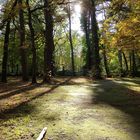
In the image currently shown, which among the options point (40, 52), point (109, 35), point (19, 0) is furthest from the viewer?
point (40, 52)

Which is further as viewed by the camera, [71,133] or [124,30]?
[124,30]

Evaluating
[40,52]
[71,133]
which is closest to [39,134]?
[71,133]

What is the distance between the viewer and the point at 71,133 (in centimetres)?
786

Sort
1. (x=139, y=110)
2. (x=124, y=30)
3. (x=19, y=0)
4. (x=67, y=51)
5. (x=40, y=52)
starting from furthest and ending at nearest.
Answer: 1. (x=67, y=51)
2. (x=40, y=52)
3. (x=19, y=0)
4. (x=124, y=30)
5. (x=139, y=110)

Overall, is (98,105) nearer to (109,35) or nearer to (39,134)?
(39,134)

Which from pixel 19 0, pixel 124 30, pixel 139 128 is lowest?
pixel 139 128

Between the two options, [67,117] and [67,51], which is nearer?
[67,117]

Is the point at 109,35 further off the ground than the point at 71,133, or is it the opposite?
the point at 109,35

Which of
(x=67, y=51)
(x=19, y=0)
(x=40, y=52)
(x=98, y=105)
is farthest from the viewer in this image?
(x=67, y=51)

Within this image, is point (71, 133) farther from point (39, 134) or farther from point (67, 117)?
point (67, 117)

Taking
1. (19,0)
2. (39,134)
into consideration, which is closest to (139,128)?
(39,134)

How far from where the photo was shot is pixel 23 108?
11391 millimetres

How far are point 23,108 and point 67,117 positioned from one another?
228cm

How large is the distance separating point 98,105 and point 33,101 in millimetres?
2698
